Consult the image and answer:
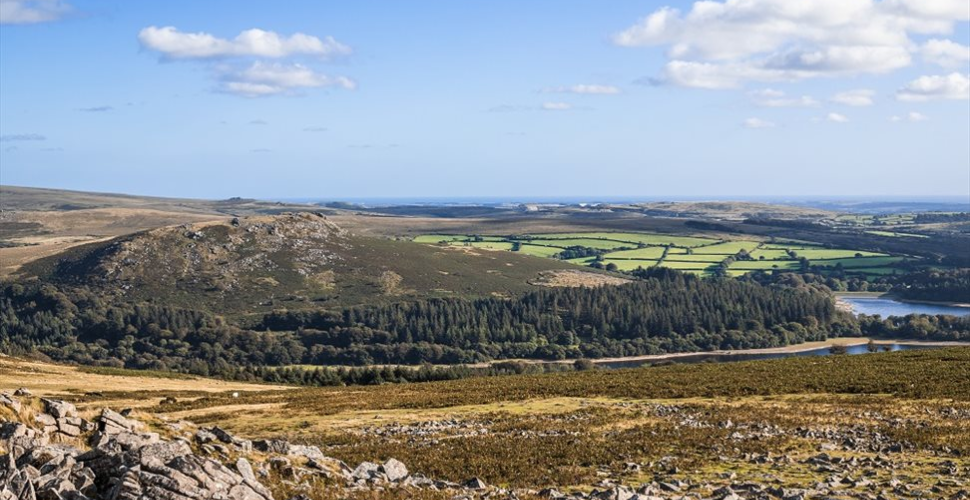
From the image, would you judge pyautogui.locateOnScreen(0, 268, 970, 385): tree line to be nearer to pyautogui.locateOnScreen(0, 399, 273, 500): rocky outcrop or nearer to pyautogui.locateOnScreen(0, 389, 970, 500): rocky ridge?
pyautogui.locateOnScreen(0, 389, 970, 500): rocky ridge

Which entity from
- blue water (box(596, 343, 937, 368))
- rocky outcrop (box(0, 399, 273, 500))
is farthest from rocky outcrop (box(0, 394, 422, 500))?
blue water (box(596, 343, 937, 368))

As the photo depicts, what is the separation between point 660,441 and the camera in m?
32.8

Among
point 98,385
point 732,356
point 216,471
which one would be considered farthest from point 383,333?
point 216,471

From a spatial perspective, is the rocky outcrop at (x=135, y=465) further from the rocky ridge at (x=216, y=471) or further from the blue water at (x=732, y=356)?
the blue water at (x=732, y=356)

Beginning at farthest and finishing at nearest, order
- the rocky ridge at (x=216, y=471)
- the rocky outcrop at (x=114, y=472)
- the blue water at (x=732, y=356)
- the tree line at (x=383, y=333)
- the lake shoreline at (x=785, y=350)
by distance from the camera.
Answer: the lake shoreline at (x=785, y=350)
the tree line at (x=383, y=333)
the blue water at (x=732, y=356)
the rocky ridge at (x=216, y=471)
the rocky outcrop at (x=114, y=472)

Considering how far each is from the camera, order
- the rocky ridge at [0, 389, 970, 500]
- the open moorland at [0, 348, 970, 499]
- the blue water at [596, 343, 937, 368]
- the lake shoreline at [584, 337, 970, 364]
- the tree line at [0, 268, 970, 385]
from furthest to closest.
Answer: the lake shoreline at [584, 337, 970, 364], the tree line at [0, 268, 970, 385], the blue water at [596, 343, 937, 368], the open moorland at [0, 348, 970, 499], the rocky ridge at [0, 389, 970, 500]

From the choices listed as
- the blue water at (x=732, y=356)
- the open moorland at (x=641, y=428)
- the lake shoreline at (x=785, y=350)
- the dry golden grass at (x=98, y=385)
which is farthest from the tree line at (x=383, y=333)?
the open moorland at (x=641, y=428)

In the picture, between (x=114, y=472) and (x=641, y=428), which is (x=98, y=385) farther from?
(x=114, y=472)

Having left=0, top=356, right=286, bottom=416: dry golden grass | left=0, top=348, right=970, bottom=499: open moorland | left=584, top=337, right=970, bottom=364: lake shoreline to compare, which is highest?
left=0, top=348, right=970, bottom=499: open moorland

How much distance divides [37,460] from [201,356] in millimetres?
154603

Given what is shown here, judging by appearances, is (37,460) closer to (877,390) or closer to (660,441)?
(660,441)

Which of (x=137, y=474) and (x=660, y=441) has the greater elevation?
(x=137, y=474)

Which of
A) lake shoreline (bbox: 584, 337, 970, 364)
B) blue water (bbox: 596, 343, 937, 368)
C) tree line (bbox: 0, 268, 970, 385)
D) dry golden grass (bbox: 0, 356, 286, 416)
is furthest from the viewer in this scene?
lake shoreline (bbox: 584, 337, 970, 364)

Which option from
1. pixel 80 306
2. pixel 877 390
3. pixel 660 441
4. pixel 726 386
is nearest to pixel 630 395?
pixel 726 386
